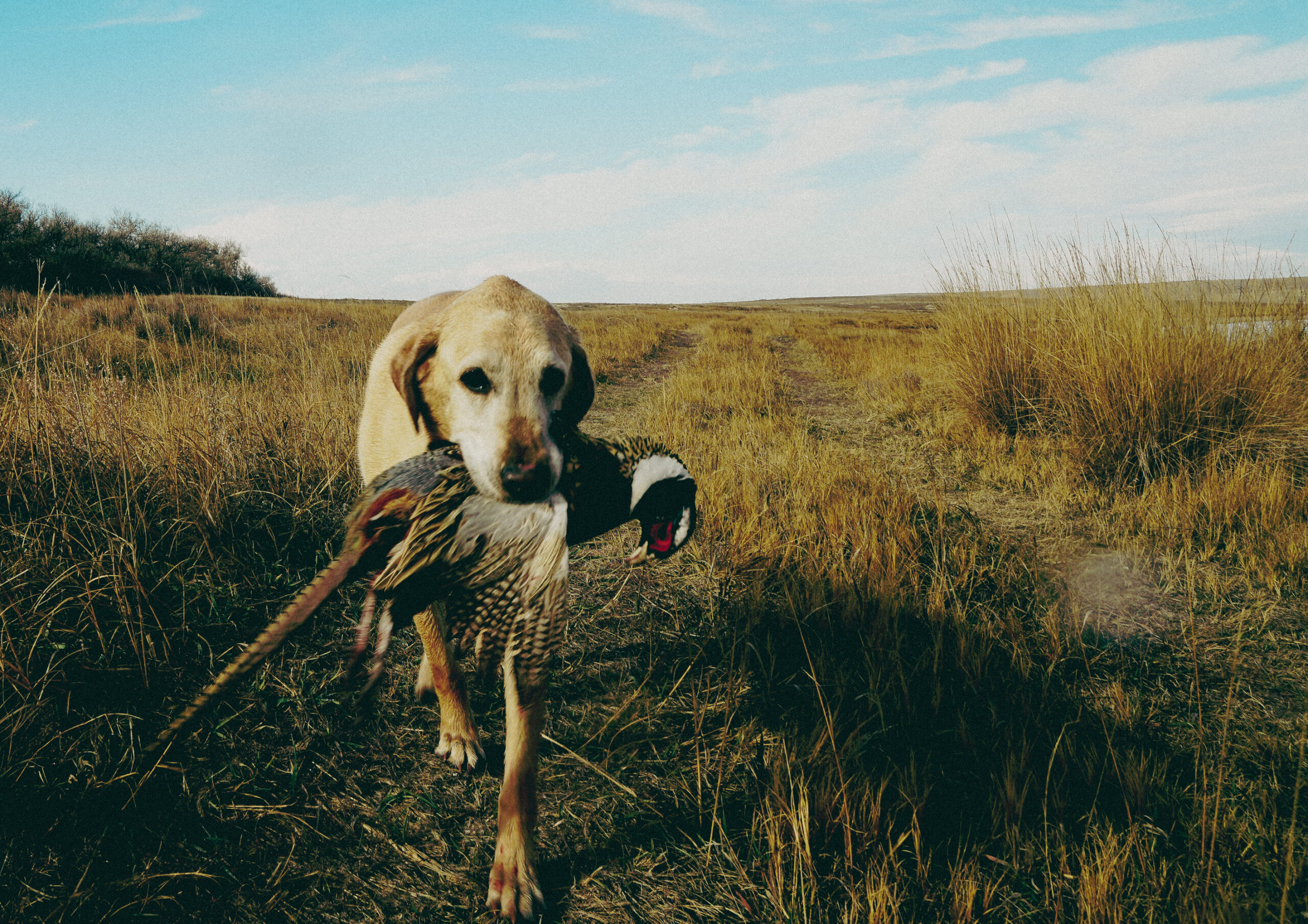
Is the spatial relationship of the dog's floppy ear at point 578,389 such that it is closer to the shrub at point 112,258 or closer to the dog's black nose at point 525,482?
the dog's black nose at point 525,482

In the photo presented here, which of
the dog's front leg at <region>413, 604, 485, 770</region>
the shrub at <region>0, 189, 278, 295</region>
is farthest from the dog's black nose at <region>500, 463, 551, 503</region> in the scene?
the shrub at <region>0, 189, 278, 295</region>

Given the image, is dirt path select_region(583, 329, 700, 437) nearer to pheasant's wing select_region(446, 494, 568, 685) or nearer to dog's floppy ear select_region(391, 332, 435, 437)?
dog's floppy ear select_region(391, 332, 435, 437)

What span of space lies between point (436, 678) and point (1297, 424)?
5.25 metres

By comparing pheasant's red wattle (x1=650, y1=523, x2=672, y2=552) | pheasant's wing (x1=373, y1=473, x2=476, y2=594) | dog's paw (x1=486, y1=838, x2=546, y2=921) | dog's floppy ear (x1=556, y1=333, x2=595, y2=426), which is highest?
dog's floppy ear (x1=556, y1=333, x2=595, y2=426)

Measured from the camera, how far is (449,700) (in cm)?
178

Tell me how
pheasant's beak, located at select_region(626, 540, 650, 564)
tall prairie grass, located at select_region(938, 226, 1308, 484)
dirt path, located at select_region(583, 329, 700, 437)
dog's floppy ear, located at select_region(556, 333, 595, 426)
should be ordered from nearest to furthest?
pheasant's beak, located at select_region(626, 540, 650, 564), dog's floppy ear, located at select_region(556, 333, 595, 426), tall prairie grass, located at select_region(938, 226, 1308, 484), dirt path, located at select_region(583, 329, 700, 437)

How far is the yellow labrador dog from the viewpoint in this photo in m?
1.39

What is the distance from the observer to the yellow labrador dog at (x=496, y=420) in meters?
1.39

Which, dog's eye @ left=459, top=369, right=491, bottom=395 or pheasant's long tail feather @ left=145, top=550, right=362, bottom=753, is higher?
dog's eye @ left=459, top=369, right=491, bottom=395

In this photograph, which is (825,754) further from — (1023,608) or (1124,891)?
(1023,608)

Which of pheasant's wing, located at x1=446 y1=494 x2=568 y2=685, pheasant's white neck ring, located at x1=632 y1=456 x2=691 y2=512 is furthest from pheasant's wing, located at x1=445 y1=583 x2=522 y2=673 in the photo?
pheasant's white neck ring, located at x1=632 y1=456 x2=691 y2=512

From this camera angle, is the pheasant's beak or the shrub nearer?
the pheasant's beak

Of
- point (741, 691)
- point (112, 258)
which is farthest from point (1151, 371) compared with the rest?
point (112, 258)

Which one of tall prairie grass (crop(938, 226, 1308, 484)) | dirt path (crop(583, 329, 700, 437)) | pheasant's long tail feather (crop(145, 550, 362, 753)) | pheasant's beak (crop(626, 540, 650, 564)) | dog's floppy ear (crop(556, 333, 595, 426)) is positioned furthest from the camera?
dirt path (crop(583, 329, 700, 437))
